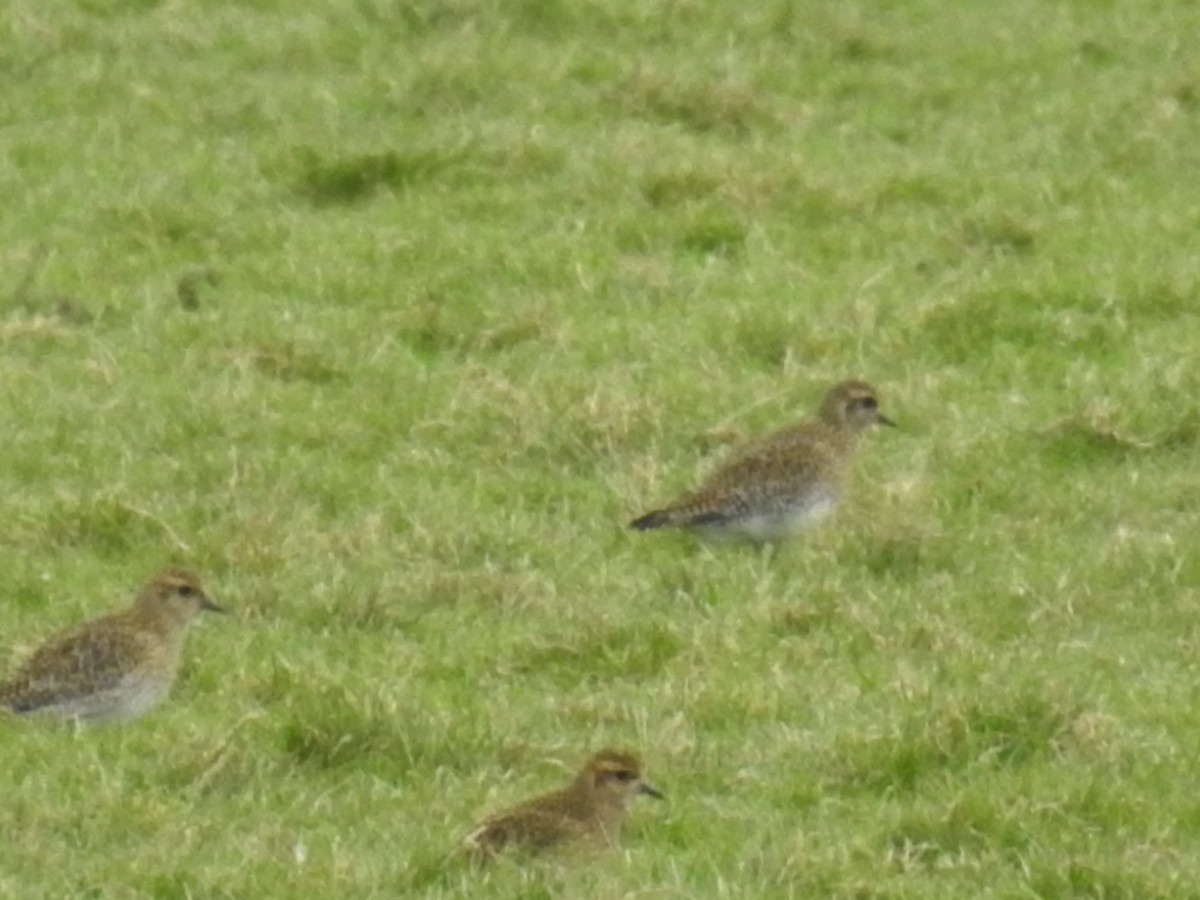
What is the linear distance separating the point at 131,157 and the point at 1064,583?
23.4 feet

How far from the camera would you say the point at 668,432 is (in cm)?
1324

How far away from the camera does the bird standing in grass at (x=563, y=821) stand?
845cm

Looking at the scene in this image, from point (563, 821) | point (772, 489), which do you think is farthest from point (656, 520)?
point (563, 821)

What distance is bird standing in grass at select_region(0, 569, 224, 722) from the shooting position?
995 cm

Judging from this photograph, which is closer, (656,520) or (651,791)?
(651,791)

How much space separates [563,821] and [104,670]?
2054 millimetres

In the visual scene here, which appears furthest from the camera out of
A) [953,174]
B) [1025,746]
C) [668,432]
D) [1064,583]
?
[953,174]

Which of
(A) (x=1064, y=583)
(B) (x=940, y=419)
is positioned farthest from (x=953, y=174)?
(A) (x=1064, y=583)

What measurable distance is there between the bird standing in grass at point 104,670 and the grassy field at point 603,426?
0.41 ft

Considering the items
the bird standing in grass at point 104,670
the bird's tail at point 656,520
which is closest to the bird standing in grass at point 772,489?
the bird's tail at point 656,520

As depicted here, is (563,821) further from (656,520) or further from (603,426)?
(603,426)

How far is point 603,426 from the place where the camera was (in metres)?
12.9

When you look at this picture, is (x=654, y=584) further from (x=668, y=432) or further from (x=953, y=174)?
(x=953, y=174)

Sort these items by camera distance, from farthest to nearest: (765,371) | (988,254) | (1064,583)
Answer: (988,254), (765,371), (1064,583)
